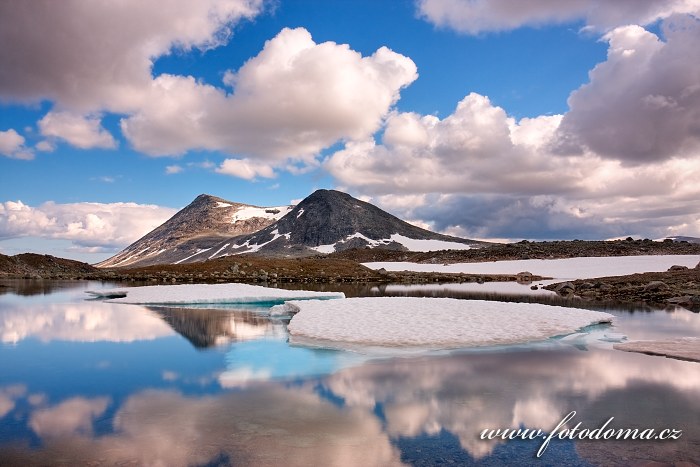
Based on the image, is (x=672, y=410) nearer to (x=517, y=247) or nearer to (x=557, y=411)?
(x=557, y=411)

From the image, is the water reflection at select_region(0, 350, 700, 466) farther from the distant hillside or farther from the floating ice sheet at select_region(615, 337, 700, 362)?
the distant hillside

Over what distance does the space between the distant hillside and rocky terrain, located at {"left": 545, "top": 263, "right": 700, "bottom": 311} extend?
77.8 metres

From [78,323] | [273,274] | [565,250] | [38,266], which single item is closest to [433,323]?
[78,323]

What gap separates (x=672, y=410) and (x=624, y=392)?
1228 millimetres

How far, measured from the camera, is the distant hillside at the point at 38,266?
72.7m

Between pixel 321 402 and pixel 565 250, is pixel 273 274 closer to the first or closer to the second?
pixel 321 402

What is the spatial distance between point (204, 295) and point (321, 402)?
2665 cm

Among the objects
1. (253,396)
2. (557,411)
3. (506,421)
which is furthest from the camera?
(253,396)

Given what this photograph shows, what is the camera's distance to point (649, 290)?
39.5 metres

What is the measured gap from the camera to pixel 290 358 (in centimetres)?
1444

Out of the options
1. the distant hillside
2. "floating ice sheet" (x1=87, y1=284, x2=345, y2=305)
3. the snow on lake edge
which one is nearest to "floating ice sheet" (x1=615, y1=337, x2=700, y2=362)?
"floating ice sheet" (x1=87, y1=284, x2=345, y2=305)

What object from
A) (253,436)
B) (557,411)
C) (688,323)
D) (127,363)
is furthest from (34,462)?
(688,323)

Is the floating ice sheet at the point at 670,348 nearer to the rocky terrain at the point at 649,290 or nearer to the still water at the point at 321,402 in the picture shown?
the still water at the point at 321,402

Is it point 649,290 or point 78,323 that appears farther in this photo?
point 649,290
